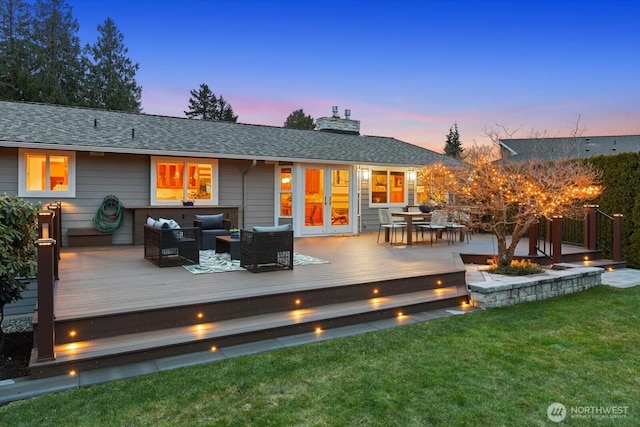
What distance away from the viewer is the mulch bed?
139 inches

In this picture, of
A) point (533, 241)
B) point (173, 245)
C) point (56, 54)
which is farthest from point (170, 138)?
point (56, 54)

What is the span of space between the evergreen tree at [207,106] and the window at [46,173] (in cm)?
3045

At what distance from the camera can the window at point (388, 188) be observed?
41.0 feet

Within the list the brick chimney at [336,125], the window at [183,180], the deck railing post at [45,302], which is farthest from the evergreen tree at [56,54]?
the deck railing post at [45,302]

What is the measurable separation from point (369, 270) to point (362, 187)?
6344 millimetres

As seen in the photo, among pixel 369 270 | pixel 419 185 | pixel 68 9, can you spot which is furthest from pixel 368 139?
pixel 68 9

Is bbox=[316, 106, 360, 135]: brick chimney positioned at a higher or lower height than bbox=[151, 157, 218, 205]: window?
higher

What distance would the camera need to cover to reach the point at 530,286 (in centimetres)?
587

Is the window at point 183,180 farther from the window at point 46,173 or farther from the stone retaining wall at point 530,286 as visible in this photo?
the stone retaining wall at point 530,286

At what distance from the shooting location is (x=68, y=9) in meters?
27.3

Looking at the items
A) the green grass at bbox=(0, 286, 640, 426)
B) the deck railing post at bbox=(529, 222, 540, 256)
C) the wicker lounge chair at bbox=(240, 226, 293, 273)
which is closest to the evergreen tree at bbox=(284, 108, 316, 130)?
the deck railing post at bbox=(529, 222, 540, 256)

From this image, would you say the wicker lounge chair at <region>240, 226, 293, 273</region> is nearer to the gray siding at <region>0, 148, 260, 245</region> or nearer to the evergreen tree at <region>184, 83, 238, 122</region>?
the gray siding at <region>0, 148, 260, 245</region>

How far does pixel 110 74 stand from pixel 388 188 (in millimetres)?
24882

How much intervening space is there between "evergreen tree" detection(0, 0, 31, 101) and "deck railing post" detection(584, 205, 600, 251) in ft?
95.8
